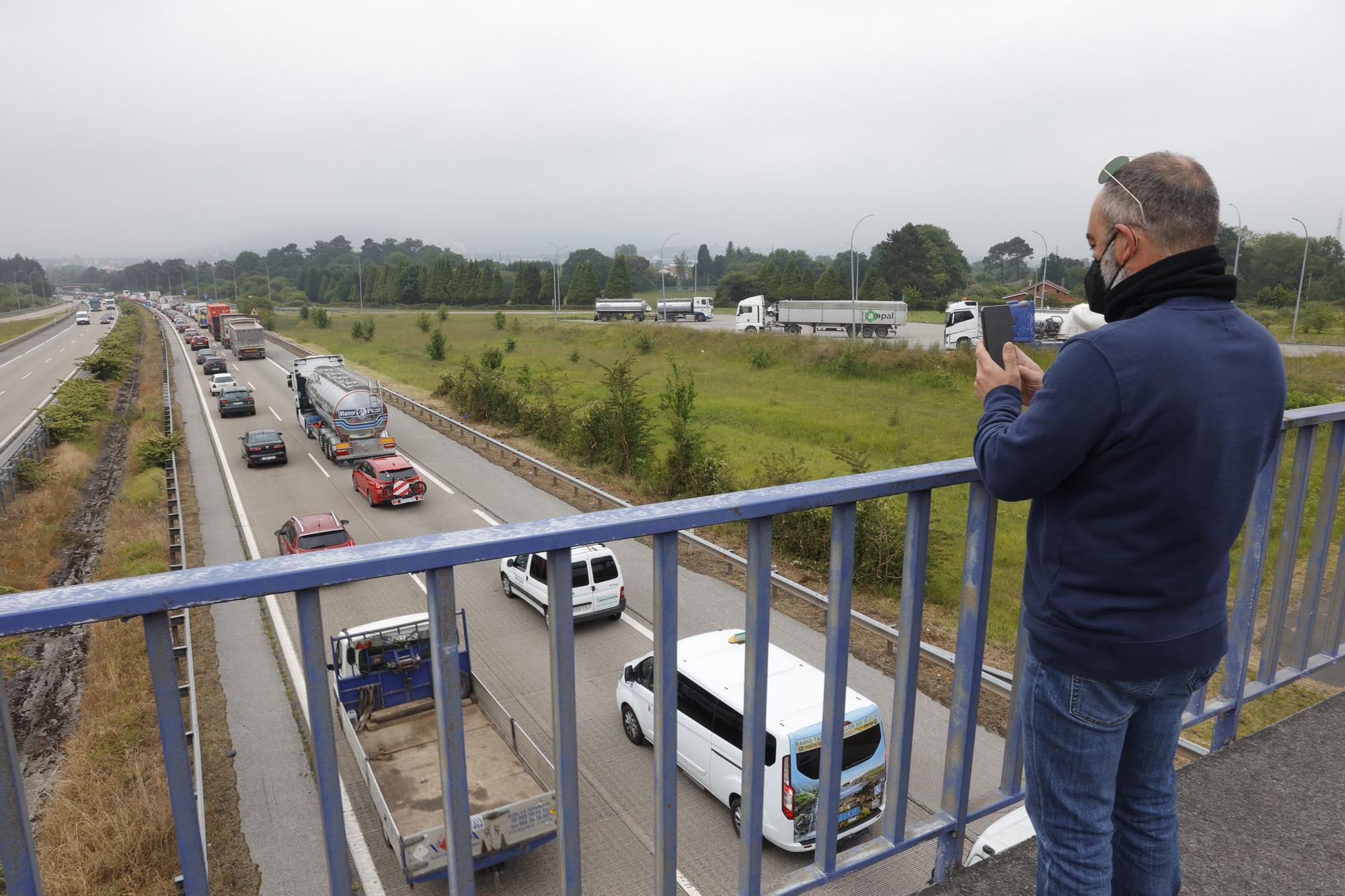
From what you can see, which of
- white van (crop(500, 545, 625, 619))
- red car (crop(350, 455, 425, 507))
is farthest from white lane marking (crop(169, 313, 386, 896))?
red car (crop(350, 455, 425, 507))

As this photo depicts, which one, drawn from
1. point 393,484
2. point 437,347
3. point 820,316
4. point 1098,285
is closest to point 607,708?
point 1098,285

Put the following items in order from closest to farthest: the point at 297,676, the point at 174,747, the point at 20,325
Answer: the point at 174,747
the point at 297,676
the point at 20,325

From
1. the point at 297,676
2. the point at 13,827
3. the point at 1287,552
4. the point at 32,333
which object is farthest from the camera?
the point at 32,333

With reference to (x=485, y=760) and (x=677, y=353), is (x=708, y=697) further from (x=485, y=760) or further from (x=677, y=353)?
(x=677, y=353)

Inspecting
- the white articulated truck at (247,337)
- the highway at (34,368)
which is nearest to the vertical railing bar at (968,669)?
the highway at (34,368)

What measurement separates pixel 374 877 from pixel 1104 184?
27.1 feet

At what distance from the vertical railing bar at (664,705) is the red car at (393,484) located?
20792 mm

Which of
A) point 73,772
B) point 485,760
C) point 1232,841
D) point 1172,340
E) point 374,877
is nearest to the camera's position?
point 1172,340

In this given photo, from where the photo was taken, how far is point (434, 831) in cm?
344

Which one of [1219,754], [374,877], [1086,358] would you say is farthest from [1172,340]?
[374,877]

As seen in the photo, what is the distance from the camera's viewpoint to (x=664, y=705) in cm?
202

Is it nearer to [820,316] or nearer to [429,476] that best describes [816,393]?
[429,476]

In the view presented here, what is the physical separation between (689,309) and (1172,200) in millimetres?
79665

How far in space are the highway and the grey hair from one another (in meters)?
32.6
